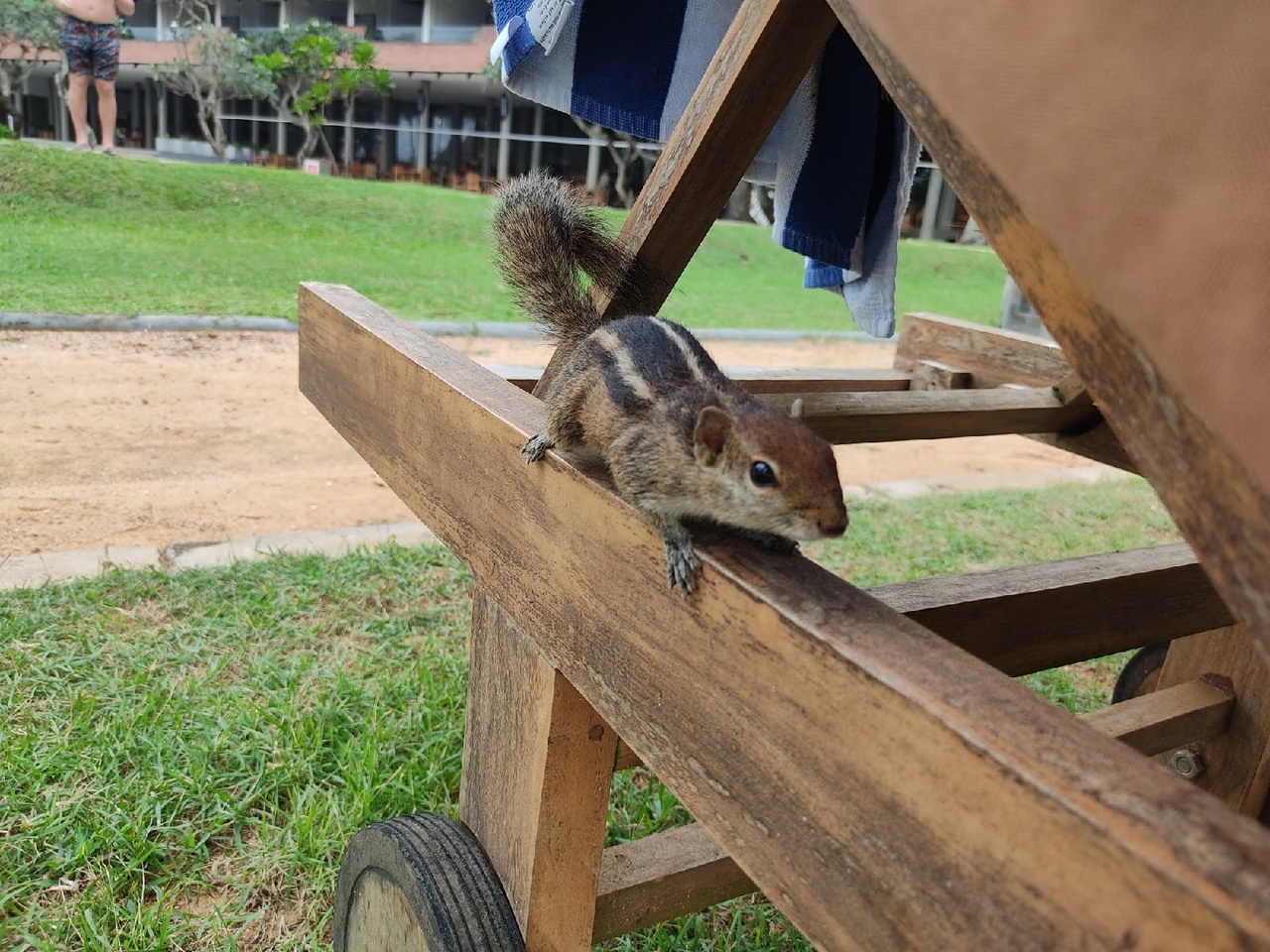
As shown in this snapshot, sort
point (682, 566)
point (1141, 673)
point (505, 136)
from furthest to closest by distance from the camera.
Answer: point (505, 136) < point (1141, 673) < point (682, 566)

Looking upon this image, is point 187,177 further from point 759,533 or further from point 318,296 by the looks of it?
point 759,533

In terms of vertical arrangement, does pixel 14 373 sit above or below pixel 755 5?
below

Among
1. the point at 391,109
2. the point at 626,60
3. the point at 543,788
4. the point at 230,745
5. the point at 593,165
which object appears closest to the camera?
the point at 543,788

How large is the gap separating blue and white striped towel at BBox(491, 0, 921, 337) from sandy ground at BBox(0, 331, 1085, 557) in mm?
2489

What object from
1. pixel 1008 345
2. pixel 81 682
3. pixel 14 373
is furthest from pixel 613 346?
pixel 14 373

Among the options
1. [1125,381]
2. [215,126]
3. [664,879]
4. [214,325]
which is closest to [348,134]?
[215,126]

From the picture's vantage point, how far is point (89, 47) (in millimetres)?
11352

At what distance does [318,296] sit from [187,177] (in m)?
10.8

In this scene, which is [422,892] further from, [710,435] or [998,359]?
[998,359]

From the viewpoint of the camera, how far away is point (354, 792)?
211 centimetres

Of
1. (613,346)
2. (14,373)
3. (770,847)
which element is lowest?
(14,373)

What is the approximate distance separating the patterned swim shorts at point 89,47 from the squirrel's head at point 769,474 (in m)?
12.5

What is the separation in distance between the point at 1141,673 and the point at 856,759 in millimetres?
2301

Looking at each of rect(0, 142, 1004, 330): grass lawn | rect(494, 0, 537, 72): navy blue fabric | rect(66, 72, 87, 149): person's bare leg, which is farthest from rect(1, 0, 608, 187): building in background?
rect(494, 0, 537, 72): navy blue fabric
